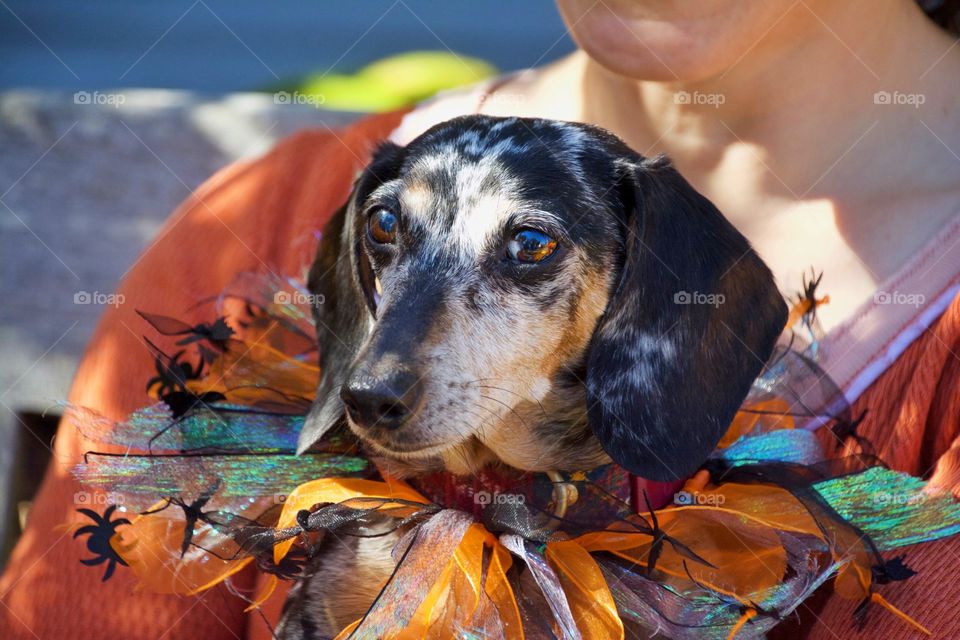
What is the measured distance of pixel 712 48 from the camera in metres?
1.60

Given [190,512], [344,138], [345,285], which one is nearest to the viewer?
[190,512]

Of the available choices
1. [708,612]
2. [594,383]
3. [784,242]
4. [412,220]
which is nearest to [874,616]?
[708,612]

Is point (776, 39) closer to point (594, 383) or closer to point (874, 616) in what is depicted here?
point (594, 383)

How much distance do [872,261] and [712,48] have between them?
43cm

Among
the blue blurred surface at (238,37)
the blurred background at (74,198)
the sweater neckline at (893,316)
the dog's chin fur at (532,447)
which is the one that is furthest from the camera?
the blue blurred surface at (238,37)
